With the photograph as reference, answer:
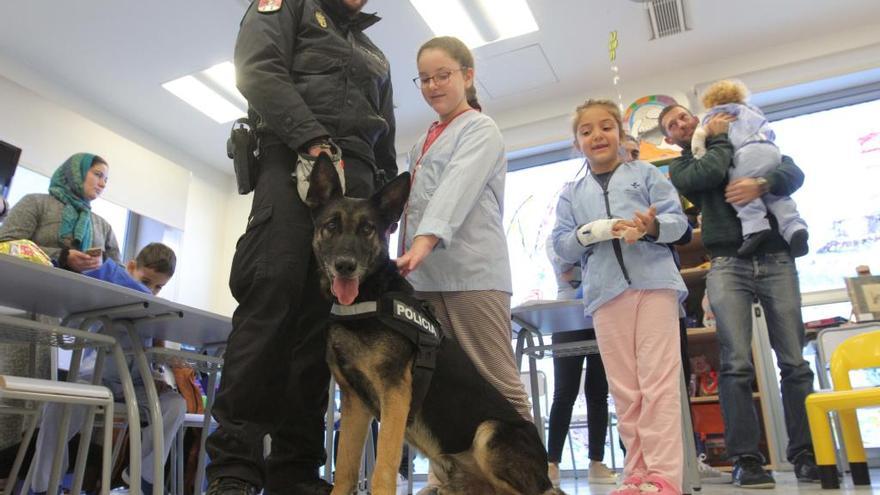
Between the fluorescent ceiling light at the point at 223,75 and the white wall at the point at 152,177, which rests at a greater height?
the fluorescent ceiling light at the point at 223,75

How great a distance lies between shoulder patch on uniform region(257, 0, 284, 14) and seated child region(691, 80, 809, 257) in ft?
7.40

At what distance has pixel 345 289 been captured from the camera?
5.40 ft

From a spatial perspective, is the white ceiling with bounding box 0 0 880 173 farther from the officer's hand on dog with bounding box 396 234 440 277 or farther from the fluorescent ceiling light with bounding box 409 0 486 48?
the officer's hand on dog with bounding box 396 234 440 277

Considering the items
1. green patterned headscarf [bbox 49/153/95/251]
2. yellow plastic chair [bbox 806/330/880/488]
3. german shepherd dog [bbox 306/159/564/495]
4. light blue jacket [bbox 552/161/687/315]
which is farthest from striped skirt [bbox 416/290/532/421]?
green patterned headscarf [bbox 49/153/95/251]

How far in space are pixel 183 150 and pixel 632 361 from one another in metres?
6.76

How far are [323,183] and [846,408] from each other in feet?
7.97

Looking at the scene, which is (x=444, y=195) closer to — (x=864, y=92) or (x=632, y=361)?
(x=632, y=361)

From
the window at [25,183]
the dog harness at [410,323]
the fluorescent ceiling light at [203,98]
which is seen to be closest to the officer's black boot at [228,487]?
the dog harness at [410,323]

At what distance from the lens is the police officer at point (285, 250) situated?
66.2 inches

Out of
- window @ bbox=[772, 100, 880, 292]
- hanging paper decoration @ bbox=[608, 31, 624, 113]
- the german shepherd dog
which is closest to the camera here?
the german shepherd dog

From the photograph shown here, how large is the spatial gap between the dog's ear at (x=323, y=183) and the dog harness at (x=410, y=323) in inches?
13.0

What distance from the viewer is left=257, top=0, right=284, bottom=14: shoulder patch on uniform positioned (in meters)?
1.97

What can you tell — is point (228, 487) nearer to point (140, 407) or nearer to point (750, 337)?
point (140, 407)

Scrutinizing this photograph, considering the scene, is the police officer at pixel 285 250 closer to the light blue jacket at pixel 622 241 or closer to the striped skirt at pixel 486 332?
the striped skirt at pixel 486 332
